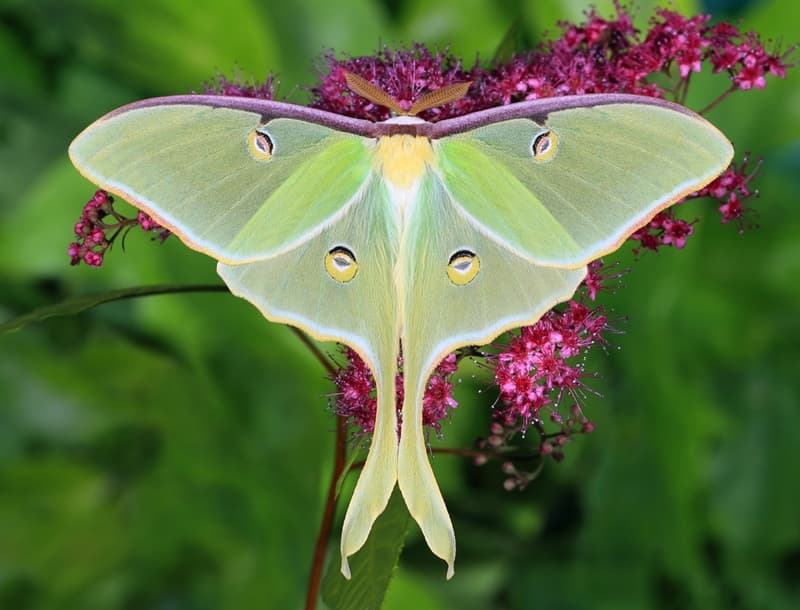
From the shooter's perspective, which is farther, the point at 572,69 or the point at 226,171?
the point at 572,69

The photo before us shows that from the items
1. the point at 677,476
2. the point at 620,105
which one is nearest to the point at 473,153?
the point at 620,105

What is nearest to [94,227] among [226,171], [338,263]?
[226,171]

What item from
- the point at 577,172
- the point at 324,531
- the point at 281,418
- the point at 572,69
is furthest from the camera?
the point at 281,418

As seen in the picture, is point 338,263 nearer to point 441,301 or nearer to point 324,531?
point 441,301

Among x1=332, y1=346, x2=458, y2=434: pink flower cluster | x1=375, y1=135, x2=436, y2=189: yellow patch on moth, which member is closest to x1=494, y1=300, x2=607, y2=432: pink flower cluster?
x1=332, y1=346, x2=458, y2=434: pink flower cluster

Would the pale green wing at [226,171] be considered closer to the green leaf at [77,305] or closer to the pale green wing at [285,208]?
the pale green wing at [285,208]

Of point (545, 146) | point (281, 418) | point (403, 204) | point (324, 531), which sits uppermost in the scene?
point (545, 146)

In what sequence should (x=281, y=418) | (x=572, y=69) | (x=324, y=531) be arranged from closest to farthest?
(x=324, y=531) → (x=572, y=69) → (x=281, y=418)

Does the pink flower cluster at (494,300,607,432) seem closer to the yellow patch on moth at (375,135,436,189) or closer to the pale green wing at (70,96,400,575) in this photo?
the pale green wing at (70,96,400,575)
